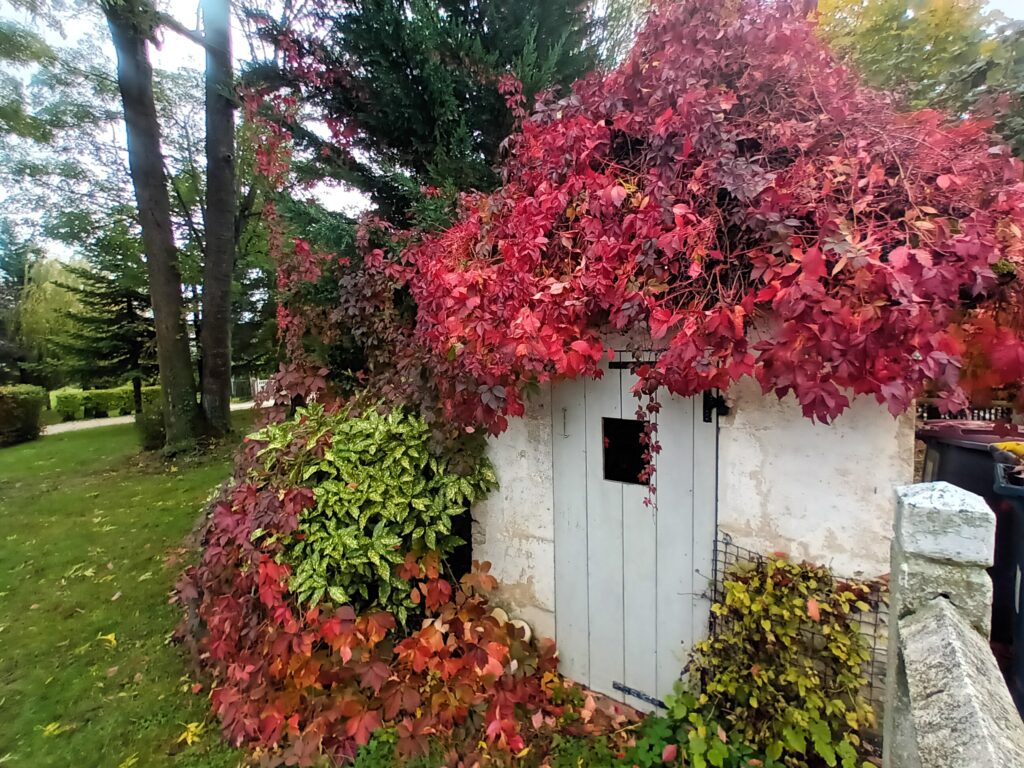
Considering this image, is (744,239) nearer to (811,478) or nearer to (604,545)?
(811,478)

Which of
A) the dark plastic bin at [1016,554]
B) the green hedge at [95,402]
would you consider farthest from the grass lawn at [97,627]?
the green hedge at [95,402]

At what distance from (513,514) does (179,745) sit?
219 centimetres

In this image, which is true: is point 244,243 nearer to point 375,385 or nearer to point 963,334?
point 375,385

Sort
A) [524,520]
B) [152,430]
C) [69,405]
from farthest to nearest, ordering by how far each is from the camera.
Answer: [69,405]
[152,430]
[524,520]

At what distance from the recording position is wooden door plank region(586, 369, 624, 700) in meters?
2.69

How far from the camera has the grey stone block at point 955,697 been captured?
0.93m

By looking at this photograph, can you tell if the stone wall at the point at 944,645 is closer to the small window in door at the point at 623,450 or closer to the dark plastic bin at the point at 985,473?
the dark plastic bin at the point at 985,473

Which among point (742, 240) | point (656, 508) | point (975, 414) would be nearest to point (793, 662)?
point (656, 508)

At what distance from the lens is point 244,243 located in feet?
40.6

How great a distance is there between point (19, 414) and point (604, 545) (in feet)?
51.7

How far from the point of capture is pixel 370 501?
2824 mm

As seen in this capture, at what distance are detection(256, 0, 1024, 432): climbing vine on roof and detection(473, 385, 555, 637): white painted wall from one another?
1.06ft

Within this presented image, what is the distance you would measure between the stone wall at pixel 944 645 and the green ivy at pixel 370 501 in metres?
2.08

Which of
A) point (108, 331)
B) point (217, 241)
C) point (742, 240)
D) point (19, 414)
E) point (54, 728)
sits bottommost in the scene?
point (54, 728)
